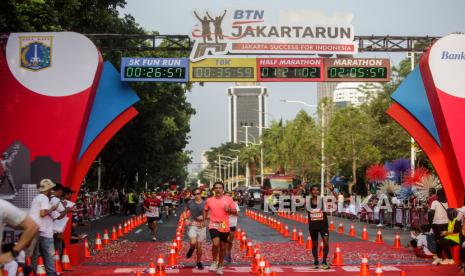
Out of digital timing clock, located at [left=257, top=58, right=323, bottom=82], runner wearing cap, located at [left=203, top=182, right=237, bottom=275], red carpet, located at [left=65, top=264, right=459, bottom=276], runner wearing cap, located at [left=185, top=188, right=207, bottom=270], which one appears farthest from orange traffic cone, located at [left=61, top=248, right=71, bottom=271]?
digital timing clock, located at [left=257, top=58, right=323, bottom=82]

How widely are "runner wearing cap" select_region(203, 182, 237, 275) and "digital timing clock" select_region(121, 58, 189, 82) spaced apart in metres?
8.48

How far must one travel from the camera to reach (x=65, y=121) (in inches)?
782

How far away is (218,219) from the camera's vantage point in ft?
52.7

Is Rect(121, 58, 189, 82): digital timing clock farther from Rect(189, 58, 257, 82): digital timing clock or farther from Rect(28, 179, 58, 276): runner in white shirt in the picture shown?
Rect(28, 179, 58, 276): runner in white shirt

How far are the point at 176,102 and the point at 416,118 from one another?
4090 centimetres

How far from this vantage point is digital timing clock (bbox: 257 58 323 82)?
81.1 ft

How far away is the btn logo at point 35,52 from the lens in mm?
20094

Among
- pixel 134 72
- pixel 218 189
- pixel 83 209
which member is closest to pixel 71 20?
pixel 134 72

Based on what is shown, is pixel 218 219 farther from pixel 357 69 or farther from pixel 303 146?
→ pixel 303 146

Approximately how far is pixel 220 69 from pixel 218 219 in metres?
9.51

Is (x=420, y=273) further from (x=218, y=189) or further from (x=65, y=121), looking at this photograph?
(x=65, y=121)

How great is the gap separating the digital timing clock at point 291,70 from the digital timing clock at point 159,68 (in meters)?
2.57

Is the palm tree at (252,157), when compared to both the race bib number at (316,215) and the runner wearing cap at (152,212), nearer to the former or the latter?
the runner wearing cap at (152,212)

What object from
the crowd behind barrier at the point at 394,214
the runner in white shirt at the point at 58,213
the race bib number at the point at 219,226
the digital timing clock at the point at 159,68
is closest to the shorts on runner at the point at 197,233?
the race bib number at the point at 219,226
